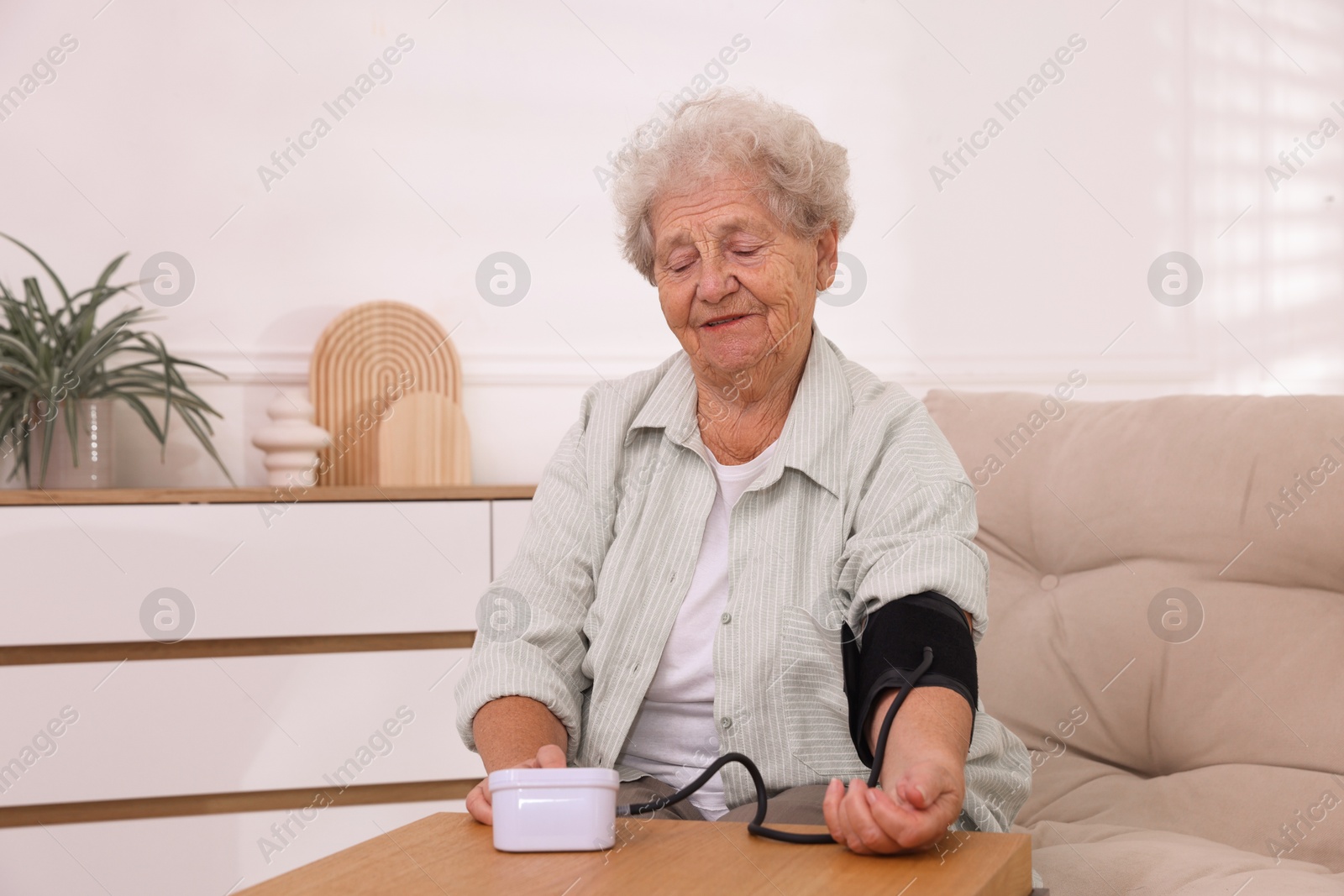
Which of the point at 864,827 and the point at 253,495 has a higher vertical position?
the point at 253,495

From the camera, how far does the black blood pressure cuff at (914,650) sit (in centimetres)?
100

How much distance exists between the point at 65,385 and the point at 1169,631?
201 centimetres

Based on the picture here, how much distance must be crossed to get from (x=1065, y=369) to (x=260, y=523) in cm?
200

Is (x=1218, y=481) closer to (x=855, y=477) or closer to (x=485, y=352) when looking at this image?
(x=855, y=477)

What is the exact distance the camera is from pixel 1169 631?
1.47 metres

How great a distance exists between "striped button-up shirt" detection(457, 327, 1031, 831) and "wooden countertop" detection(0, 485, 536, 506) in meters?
0.74

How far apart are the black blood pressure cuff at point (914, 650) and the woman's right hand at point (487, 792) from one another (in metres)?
0.30

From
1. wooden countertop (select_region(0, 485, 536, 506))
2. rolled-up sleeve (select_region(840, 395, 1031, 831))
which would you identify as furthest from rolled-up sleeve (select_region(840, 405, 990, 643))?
wooden countertop (select_region(0, 485, 536, 506))

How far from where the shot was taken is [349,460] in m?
2.40

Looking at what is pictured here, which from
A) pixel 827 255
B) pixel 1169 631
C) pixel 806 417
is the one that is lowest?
pixel 1169 631

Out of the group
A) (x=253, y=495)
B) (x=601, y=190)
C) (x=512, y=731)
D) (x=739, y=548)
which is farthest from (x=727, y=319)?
(x=601, y=190)

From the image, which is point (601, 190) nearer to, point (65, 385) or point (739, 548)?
point (65, 385)

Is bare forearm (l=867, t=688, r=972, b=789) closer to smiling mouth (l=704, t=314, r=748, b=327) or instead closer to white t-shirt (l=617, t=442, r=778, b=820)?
white t-shirt (l=617, t=442, r=778, b=820)

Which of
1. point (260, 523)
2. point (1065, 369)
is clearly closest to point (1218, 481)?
point (1065, 369)
